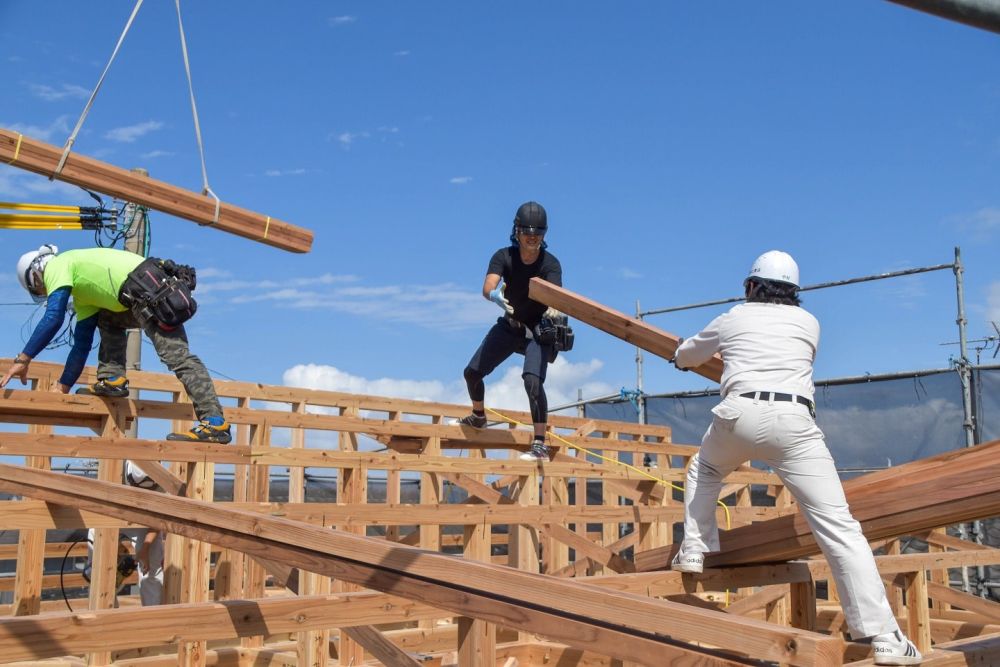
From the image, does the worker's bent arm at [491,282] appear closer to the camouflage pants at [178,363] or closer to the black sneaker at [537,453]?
the black sneaker at [537,453]

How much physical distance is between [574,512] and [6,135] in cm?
453

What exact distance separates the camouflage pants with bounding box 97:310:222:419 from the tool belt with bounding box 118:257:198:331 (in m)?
0.08

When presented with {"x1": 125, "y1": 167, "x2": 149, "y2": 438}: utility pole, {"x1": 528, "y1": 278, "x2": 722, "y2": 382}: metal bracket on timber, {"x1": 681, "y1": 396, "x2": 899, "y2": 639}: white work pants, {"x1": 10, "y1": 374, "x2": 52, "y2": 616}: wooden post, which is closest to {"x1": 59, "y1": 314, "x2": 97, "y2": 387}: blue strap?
{"x1": 10, "y1": 374, "x2": 52, "y2": 616}: wooden post

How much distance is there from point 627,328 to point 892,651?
1.85 metres

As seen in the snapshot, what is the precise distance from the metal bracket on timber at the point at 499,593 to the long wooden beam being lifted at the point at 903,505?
1.51 m

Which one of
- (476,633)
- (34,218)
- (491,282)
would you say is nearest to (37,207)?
(34,218)

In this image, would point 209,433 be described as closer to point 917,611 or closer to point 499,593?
point 499,593

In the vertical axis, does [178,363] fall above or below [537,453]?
above

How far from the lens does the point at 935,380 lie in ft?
45.6

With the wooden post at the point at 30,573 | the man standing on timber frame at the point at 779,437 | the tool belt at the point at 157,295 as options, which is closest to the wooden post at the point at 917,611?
the man standing on timber frame at the point at 779,437

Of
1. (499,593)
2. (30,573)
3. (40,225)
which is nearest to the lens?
(499,593)

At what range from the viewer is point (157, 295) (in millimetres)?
6824

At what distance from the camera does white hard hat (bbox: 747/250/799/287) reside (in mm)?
4559

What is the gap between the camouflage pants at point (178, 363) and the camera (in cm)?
689
